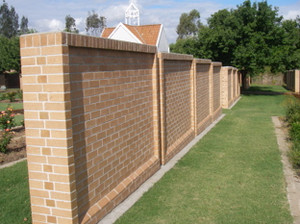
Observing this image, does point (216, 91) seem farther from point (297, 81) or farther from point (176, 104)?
point (297, 81)

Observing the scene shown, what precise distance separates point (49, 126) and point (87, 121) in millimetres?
570

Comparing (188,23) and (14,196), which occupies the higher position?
(188,23)

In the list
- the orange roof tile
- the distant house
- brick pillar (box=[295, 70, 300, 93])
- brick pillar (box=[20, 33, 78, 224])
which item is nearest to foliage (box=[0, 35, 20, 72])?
the orange roof tile

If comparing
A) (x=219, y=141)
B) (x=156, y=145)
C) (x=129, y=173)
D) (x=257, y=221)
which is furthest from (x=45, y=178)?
(x=219, y=141)

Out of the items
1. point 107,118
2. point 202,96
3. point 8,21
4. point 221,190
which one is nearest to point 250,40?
point 202,96

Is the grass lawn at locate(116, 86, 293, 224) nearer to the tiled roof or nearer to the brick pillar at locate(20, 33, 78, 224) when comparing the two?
the brick pillar at locate(20, 33, 78, 224)

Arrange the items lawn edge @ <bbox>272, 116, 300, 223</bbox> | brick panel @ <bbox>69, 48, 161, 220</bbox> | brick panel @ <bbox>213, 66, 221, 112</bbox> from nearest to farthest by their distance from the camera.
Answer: brick panel @ <bbox>69, 48, 161, 220</bbox>, lawn edge @ <bbox>272, 116, 300, 223</bbox>, brick panel @ <bbox>213, 66, 221, 112</bbox>

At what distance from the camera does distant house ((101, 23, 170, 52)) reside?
114ft

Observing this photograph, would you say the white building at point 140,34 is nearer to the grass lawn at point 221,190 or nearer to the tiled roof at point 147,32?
the tiled roof at point 147,32

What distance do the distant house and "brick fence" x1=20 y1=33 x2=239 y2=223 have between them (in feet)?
95.7

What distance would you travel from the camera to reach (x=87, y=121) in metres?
3.87

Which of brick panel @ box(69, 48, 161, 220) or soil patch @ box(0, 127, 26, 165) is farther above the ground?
brick panel @ box(69, 48, 161, 220)

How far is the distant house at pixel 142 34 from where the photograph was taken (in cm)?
3484

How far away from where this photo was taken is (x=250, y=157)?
24.1 ft
